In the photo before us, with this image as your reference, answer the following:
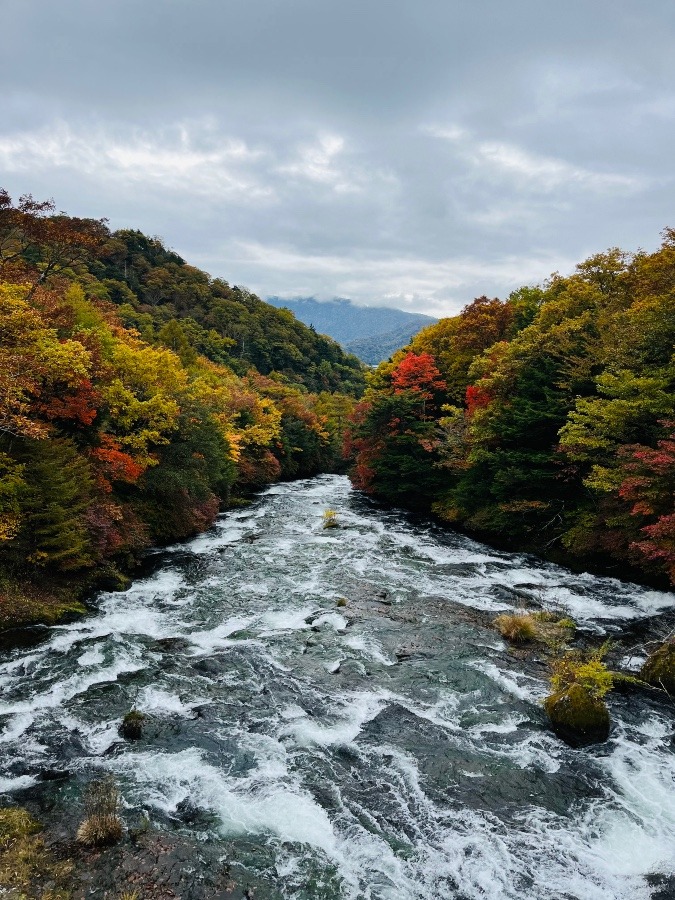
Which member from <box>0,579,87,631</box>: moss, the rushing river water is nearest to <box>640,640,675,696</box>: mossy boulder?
the rushing river water

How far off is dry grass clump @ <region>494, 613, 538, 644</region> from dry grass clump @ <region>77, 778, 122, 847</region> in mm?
10986

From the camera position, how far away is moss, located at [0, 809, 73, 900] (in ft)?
20.3

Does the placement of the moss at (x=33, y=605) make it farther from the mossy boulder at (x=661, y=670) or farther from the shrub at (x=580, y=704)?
the mossy boulder at (x=661, y=670)

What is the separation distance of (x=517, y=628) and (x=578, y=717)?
4459 millimetres

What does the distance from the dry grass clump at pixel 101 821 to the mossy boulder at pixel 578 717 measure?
27.9 ft

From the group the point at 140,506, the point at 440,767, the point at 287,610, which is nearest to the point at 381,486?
the point at 140,506

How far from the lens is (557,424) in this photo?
80.2 ft

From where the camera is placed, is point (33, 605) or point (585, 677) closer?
point (585, 677)

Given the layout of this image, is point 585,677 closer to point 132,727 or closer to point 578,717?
point 578,717

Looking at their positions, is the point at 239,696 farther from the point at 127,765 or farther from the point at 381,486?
the point at 381,486

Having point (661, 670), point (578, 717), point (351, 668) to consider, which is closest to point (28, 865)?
point (351, 668)

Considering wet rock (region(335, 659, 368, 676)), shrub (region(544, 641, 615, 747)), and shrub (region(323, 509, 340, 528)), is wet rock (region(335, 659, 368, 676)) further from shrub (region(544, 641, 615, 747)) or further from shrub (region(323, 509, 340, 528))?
shrub (region(323, 509, 340, 528))

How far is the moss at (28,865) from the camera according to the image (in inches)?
243

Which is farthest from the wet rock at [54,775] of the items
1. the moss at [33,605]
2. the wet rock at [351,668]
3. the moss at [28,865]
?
the wet rock at [351,668]
